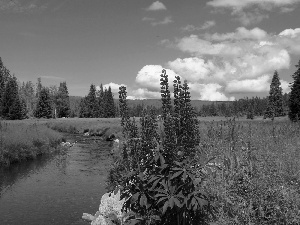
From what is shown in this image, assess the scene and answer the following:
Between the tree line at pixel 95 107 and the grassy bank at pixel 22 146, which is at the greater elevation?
the tree line at pixel 95 107

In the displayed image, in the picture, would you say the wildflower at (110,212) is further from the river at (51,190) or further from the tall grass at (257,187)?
the tall grass at (257,187)

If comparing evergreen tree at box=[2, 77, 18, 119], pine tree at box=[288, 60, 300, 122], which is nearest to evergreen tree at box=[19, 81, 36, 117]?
evergreen tree at box=[2, 77, 18, 119]

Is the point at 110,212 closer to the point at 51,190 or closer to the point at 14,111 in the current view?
the point at 51,190

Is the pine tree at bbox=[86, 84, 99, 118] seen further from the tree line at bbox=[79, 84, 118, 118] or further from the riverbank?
the riverbank

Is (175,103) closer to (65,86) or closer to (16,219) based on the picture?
(16,219)

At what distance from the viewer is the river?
429 inches

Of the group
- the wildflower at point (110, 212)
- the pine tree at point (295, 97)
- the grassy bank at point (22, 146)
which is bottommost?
the wildflower at point (110, 212)

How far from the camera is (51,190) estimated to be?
14352 millimetres

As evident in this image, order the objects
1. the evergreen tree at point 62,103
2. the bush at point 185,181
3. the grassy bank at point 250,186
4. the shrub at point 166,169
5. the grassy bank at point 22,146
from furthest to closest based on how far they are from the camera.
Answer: the evergreen tree at point 62,103, the grassy bank at point 22,146, the grassy bank at point 250,186, the bush at point 185,181, the shrub at point 166,169

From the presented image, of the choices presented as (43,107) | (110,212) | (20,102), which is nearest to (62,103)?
(43,107)

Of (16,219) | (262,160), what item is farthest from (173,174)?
(16,219)

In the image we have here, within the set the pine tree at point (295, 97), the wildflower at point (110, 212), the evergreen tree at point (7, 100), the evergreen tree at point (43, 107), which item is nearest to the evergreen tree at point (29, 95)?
the evergreen tree at point (43, 107)

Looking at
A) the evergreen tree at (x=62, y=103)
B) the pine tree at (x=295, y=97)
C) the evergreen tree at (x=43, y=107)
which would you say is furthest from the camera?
the evergreen tree at (x=62, y=103)

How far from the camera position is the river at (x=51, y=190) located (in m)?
10.9
